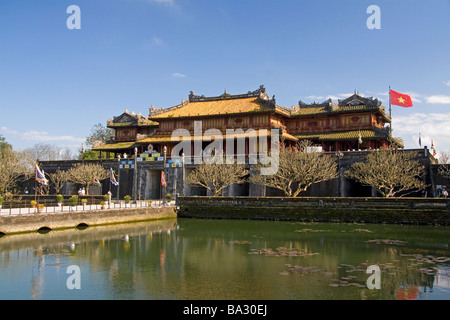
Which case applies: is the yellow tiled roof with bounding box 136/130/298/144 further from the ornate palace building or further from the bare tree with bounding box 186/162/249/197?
the bare tree with bounding box 186/162/249/197

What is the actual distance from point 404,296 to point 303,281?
359 cm

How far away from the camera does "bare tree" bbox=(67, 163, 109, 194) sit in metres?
54.6

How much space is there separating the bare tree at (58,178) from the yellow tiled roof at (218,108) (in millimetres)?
14873

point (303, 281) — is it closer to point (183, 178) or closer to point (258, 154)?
point (258, 154)

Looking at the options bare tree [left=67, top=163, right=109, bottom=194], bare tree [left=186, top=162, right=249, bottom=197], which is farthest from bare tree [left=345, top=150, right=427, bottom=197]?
bare tree [left=67, top=163, right=109, bottom=194]

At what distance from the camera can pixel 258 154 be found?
49.1 meters

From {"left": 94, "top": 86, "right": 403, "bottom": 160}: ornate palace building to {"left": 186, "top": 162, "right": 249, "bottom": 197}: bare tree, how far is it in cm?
499

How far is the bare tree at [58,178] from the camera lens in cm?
5660

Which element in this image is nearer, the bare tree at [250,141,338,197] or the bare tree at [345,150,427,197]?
the bare tree at [345,150,427,197]

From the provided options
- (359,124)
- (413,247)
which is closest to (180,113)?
(359,124)

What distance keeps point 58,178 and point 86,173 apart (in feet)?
18.2

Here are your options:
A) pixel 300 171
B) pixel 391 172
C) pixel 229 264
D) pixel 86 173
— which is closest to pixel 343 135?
pixel 300 171

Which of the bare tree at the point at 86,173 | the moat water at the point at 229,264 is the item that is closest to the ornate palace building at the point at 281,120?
the bare tree at the point at 86,173
